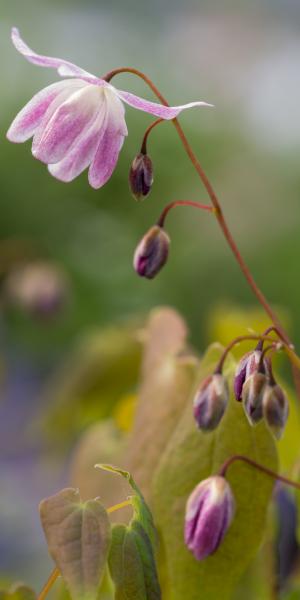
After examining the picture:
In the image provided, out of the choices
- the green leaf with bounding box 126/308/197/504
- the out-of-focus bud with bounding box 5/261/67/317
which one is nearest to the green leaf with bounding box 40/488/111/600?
the green leaf with bounding box 126/308/197/504

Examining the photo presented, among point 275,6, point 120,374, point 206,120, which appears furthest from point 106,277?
point 275,6

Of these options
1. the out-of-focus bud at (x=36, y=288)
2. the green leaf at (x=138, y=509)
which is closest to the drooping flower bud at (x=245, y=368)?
the green leaf at (x=138, y=509)

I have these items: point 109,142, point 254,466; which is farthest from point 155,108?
point 254,466

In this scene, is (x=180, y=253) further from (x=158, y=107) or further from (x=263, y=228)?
(x=158, y=107)

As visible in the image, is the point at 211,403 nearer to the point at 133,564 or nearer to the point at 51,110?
the point at 133,564

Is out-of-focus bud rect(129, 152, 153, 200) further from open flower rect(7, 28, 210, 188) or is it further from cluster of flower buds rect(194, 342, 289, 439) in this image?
cluster of flower buds rect(194, 342, 289, 439)
